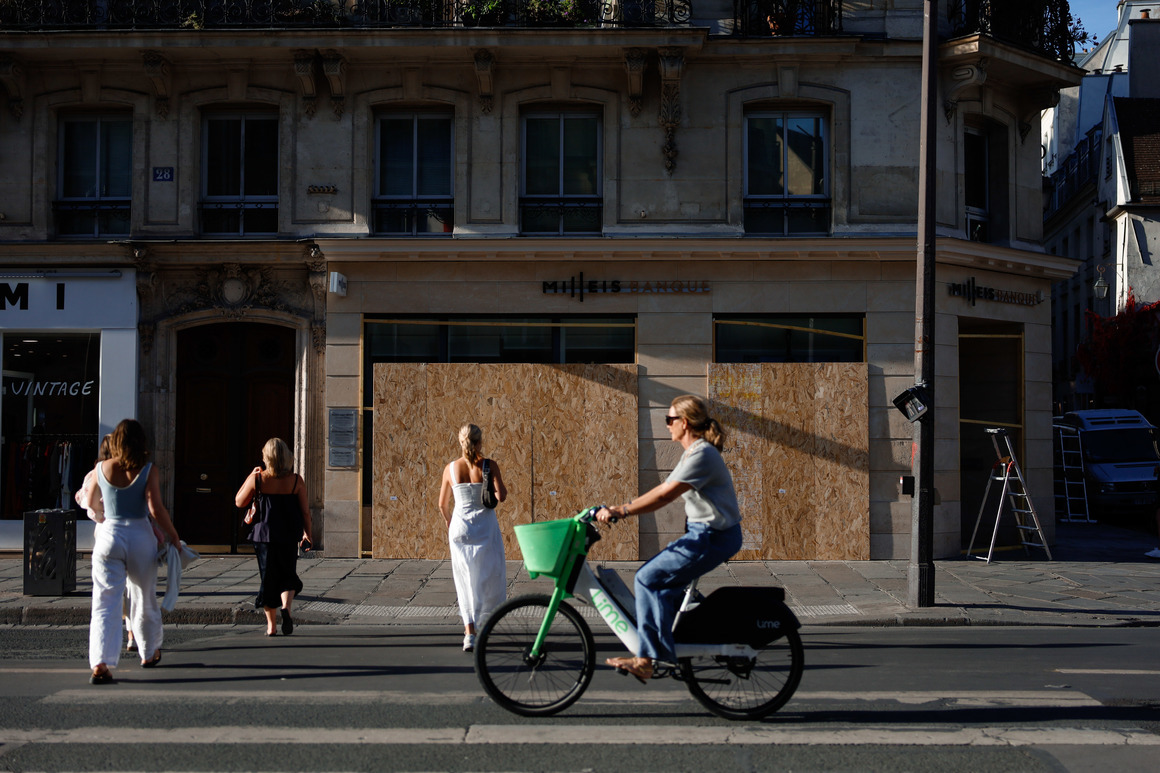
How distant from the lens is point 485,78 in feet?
45.6

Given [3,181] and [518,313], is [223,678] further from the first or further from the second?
[3,181]

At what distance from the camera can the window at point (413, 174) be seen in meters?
14.4

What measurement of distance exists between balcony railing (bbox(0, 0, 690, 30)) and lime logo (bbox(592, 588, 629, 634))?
10215 millimetres

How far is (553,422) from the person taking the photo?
44.7 ft

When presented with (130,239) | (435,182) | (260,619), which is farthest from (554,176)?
(260,619)

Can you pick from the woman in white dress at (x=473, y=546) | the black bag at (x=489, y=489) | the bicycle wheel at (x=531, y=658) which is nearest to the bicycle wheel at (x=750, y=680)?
the bicycle wheel at (x=531, y=658)

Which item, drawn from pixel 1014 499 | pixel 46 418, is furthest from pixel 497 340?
pixel 1014 499

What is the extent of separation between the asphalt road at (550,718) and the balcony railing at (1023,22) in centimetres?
1005

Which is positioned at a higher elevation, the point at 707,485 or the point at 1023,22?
the point at 1023,22

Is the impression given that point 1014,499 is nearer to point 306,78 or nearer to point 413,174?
point 413,174

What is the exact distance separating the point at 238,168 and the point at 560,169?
477cm

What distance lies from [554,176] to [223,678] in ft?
30.6

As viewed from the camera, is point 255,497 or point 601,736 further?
point 255,497

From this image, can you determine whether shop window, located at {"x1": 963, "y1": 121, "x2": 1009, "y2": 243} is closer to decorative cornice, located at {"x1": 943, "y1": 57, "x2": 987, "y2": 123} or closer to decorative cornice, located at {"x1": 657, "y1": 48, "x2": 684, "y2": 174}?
decorative cornice, located at {"x1": 943, "y1": 57, "x2": 987, "y2": 123}
